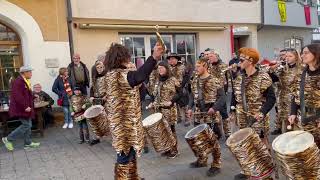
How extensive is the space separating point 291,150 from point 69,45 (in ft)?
26.2

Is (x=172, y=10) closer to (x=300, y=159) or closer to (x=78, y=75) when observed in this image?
(x=78, y=75)

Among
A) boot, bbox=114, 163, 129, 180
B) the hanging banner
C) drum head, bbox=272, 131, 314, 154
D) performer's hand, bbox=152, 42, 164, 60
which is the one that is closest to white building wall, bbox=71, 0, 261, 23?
the hanging banner

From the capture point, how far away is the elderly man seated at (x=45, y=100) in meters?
9.32

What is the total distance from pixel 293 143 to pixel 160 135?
7.86 ft

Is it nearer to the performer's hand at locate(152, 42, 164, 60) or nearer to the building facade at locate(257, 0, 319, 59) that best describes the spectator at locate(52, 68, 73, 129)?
the performer's hand at locate(152, 42, 164, 60)

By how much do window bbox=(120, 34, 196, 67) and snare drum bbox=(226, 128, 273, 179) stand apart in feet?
23.7

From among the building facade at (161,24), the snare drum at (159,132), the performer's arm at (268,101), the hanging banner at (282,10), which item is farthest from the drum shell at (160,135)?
the hanging banner at (282,10)

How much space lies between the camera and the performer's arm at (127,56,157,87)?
357 cm

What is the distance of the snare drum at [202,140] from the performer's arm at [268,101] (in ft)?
2.54

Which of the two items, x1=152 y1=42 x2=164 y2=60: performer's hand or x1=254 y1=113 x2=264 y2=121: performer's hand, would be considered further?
x1=254 y1=113 x2=264 y2=121: performer's hand

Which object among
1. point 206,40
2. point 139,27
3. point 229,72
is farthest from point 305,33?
point 229,72

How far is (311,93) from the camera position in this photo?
4.03 m

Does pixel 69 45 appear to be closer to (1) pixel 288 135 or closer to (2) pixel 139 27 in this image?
(2) pixel 139 27

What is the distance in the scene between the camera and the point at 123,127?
3.98 metres
